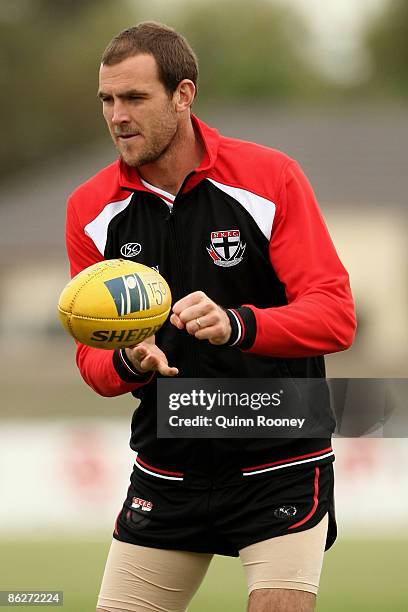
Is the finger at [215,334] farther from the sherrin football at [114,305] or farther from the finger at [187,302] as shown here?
the sherrin football at [114,305]

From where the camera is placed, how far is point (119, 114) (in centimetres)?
418

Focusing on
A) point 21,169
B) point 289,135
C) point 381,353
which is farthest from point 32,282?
point 21,169

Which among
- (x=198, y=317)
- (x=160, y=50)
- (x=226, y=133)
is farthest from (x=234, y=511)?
(x=226, y=133)

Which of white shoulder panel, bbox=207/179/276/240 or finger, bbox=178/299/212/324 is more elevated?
white shoulder panel, bbox=207/179/276/240

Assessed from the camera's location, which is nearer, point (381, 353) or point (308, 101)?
point (381, 353)

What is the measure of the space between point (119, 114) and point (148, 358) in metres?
0.86

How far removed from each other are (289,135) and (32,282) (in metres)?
9.26

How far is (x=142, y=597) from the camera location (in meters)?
4.27

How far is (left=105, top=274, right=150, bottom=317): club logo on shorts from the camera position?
376 centimetres

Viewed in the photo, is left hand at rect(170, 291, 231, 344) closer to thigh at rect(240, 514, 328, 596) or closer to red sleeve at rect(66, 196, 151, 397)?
red sleeve at rect(66, 196, 151, 397)

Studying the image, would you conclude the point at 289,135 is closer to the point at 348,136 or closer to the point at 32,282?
the point at 348,136

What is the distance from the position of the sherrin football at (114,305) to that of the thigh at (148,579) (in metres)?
0.87

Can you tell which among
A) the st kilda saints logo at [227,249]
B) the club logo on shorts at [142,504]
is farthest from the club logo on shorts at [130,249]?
the club logo on shorts at [142,504]

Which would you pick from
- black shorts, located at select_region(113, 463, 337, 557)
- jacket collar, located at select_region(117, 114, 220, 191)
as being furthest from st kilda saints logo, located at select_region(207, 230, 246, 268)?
black shorts, located at select_region(113, 463, 337, 557)
